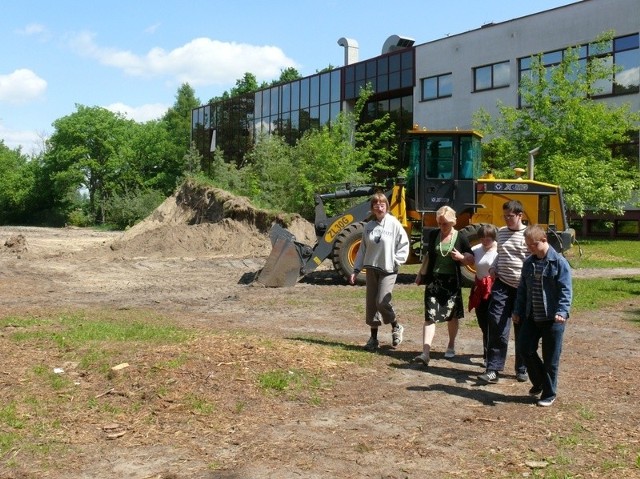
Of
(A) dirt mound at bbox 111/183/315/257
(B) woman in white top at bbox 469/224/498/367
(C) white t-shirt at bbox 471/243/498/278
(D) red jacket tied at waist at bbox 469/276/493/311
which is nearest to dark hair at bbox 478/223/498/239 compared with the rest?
(B) woman in white top at bbox 469/224/498/367

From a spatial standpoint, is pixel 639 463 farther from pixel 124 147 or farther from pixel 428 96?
pixel 124 147

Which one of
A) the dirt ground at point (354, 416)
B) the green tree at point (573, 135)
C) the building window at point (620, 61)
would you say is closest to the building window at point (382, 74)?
the building window at point (620, 61)

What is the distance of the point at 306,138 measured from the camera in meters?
37.2

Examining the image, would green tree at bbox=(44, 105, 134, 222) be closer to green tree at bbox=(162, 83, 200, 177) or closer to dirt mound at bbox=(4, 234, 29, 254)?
green tree at bbox=(162, 83, 200, 177)

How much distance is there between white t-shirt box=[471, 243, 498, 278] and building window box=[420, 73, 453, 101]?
31846 millimetres

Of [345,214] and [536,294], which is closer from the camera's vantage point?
[536,294]

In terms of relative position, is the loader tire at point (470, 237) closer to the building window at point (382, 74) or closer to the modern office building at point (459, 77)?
the modern office building at point (459, 77)

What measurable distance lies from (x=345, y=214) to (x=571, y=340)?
7.08 meters

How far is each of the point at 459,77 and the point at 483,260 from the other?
104 ft

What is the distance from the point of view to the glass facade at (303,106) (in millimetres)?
41438

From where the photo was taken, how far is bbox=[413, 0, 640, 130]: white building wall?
30.8 metres

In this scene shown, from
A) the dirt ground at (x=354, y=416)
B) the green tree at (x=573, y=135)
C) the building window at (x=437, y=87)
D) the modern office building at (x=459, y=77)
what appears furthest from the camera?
the building window at (x=437, y=87)

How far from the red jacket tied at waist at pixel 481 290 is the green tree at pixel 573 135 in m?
19.0

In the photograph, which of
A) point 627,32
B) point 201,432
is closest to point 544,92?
point 627,32
